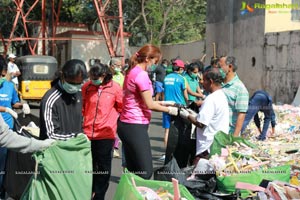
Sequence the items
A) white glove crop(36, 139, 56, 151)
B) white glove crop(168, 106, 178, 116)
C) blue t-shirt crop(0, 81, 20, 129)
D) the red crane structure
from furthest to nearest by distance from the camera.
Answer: the red crane structure → blue t-shirt crop(0, 81, 20, 129) → white glove crop(168, 106, 178, 116) → white glove crop(36, 139, 56, 151)

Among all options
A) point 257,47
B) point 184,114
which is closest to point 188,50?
point 257,47

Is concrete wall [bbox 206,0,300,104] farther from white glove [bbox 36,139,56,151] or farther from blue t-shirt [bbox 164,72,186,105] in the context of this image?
white glove [bbox 36,139,56,151]

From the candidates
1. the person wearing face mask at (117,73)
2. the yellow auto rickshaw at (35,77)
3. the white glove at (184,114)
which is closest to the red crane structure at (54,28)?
the yellow auto rickshaw at (35,77)

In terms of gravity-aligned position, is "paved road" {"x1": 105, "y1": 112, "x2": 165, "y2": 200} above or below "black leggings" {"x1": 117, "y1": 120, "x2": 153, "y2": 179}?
below

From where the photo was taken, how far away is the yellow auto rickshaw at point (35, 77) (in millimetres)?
18972

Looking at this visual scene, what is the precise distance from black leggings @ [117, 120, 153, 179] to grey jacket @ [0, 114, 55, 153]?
1.74 meters

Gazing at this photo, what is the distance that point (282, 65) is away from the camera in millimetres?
16969

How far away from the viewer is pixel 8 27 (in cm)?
4359

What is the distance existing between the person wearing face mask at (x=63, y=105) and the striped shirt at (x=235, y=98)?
7.44 feet

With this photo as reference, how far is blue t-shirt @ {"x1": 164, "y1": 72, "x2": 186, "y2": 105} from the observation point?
384 inches

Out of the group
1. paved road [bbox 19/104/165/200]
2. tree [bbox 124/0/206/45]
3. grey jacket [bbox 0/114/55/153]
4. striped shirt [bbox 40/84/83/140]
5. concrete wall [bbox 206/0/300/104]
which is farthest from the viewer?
tree [bbox 124/0/206/45]

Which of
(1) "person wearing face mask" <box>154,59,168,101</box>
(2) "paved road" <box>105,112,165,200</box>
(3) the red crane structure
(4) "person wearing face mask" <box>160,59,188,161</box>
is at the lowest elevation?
A: (2) "paved road" <box>105,112,165,200</box>

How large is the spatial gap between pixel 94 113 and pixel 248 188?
2215mm

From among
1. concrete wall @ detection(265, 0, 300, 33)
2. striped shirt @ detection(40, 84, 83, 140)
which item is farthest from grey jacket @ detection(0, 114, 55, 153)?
concrete wall @ detection(265, 0, 300, 33)
